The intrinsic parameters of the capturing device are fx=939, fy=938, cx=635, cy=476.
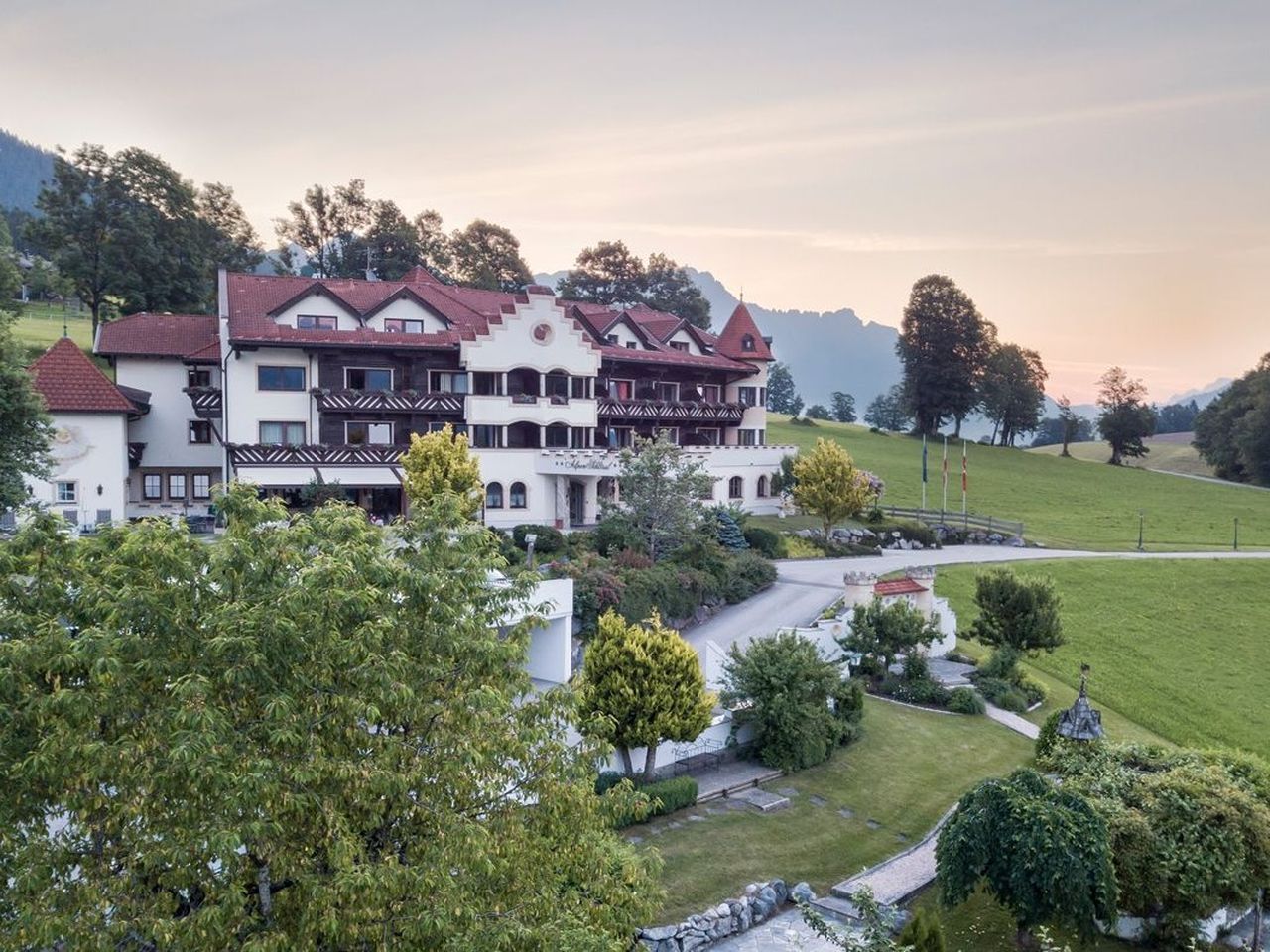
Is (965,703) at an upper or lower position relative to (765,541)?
lower

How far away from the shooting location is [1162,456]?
4747 inches

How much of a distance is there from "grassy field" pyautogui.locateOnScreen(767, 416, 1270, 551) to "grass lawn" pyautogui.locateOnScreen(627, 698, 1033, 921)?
33952mm

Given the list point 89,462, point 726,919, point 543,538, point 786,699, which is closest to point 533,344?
point 543,538

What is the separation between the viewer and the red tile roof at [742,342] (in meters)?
62.6

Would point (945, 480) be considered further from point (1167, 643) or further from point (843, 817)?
point (843, 817)

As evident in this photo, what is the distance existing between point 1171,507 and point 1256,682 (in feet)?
132

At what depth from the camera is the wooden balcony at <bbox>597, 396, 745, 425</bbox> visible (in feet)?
179

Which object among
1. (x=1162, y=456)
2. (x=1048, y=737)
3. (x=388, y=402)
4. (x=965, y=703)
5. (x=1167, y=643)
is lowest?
(x=1167, y=643)

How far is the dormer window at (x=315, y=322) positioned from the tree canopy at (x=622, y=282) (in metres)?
43.5

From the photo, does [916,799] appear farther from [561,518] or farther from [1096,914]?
[561,518]

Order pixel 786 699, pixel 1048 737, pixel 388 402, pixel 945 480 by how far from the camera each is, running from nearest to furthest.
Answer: pixel 1048 737 → pixel 786 699 → pixel 388 402 → pixel 945 480

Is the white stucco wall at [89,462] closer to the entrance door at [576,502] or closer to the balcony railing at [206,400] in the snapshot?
the balcony railing at [206,400]

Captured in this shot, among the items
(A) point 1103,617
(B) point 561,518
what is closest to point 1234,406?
(A) point 1103,617

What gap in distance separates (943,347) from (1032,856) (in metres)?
82.5
